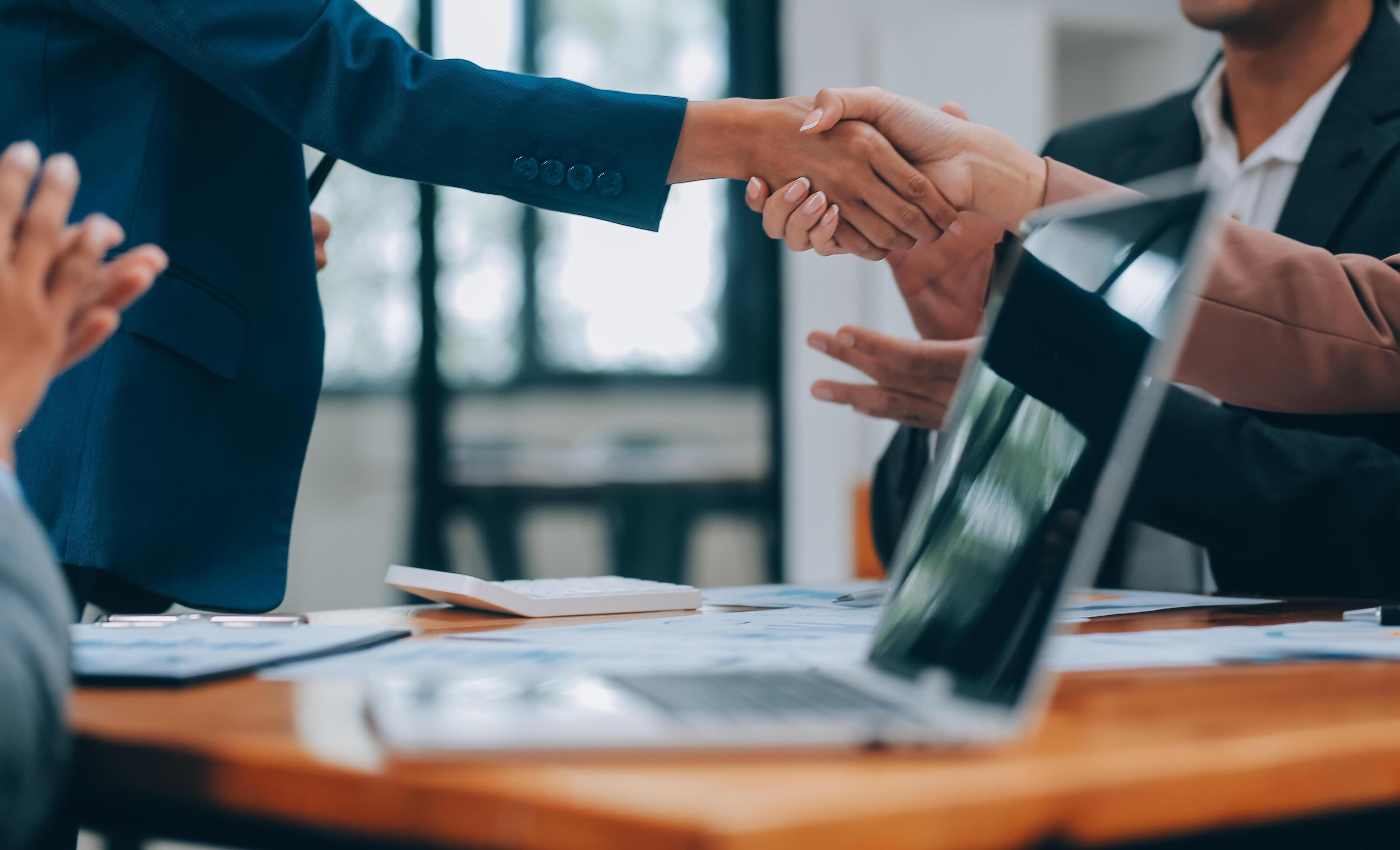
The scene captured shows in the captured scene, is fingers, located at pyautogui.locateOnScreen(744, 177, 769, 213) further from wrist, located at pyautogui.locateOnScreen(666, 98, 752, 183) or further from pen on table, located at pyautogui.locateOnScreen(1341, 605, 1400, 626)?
pen on table, located at pyautogui.locateOnScreen(1341, 605, 1400, 626)

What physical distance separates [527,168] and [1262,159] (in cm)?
108

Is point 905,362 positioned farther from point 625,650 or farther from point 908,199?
point 625,650

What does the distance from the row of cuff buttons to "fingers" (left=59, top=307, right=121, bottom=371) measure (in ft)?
1.76

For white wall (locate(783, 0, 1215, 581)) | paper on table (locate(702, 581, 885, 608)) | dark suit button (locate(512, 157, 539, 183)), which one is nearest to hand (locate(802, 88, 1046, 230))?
dark suit button (locate(512, 157, 539, 183))

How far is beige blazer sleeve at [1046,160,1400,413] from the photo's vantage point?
2.85 feet

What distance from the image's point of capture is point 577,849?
306 millimetres

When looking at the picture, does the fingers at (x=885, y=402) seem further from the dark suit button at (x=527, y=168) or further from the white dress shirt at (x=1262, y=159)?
the white dress shirt at (x=1262, y=159)

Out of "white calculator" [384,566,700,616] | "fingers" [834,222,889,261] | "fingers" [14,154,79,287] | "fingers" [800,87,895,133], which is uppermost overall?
"fingers" [800,87,895,133]

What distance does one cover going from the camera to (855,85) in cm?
369

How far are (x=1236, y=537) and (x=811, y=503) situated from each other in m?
2.56

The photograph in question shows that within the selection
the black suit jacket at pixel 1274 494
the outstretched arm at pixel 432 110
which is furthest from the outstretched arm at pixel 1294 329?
the outstretched arm at pixel 432 110

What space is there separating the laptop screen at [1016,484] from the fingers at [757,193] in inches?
25.4

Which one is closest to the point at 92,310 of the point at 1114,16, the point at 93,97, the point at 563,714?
the point at 563,714

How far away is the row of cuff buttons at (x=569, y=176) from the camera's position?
1039 mm
